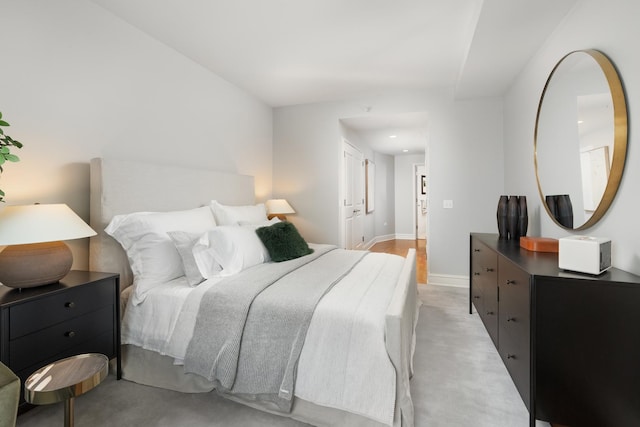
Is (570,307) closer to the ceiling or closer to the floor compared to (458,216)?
closer to the floor

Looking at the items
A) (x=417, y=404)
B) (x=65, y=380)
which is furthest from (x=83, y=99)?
(x=417, y=404)

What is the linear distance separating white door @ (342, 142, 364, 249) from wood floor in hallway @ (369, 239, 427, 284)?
788 millimetres

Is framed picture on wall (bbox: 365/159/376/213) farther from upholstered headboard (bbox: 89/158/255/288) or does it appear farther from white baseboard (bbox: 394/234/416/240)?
upholstered headboard (bbox: 89/158/255/288)

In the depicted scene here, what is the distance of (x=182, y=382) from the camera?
1.88m

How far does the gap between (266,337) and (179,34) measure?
267cm

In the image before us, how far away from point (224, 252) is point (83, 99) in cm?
151

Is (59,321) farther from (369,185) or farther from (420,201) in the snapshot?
(420,201)

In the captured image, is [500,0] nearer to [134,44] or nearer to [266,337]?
[266,337]

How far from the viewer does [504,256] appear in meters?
1.92

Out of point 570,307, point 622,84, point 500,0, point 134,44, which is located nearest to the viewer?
point 570,307

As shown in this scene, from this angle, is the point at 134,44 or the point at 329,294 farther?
the point at 134,44

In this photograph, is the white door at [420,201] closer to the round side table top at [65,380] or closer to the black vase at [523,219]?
the black vase at [523,219]

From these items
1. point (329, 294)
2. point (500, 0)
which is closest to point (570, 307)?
point (329, 294)

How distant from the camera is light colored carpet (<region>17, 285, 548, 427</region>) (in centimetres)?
164
